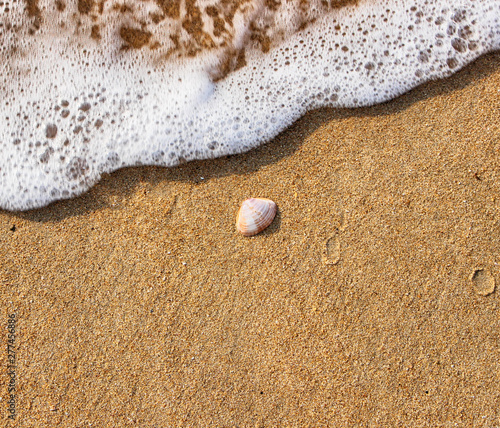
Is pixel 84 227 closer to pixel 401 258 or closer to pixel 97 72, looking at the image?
pixel 97 72

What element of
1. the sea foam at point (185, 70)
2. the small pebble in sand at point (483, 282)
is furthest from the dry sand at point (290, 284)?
the sea foam at point (185, 70)

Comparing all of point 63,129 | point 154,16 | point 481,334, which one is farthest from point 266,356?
point 154,16

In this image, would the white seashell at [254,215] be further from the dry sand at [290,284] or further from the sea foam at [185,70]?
the sea foam at [185,70]

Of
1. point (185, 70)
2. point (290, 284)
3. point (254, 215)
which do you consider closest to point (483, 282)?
point (290, 284)

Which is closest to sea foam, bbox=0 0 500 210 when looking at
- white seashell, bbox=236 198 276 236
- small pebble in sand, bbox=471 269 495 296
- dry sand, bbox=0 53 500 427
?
dry sand, bbox=0 53 500 427

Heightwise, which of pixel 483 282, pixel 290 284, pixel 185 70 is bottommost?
pixel 483 282

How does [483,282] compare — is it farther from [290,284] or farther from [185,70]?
[185,70]

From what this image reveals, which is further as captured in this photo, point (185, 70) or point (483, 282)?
point (185, 70)
